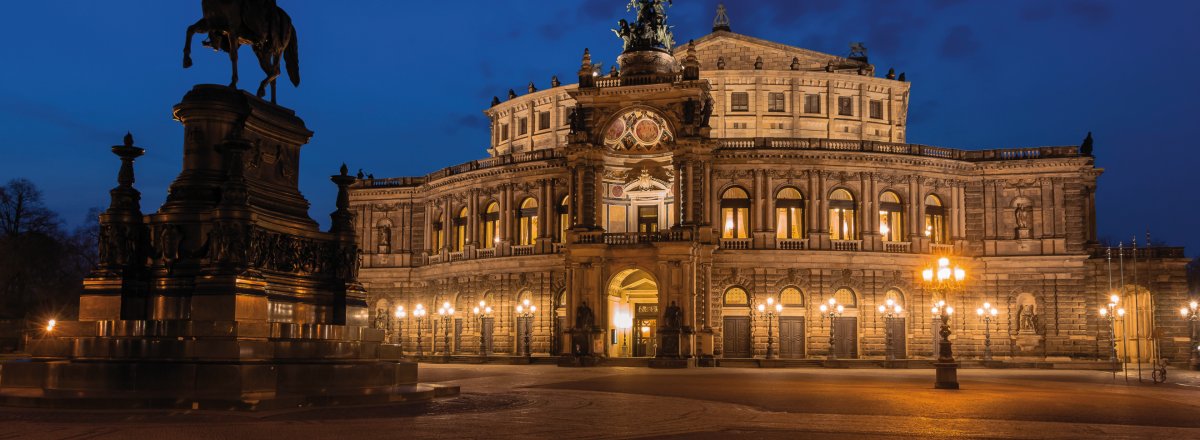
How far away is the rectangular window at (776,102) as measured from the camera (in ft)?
258

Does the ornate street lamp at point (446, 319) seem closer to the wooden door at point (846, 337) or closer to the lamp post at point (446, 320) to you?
the lamp post at point (446, 320)

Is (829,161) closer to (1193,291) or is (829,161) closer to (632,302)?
(632,302)

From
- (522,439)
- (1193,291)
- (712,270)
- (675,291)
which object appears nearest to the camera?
(522,439)

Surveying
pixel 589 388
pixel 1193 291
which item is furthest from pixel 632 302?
pixel 1193 291

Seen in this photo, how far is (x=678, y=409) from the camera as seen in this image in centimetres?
2255

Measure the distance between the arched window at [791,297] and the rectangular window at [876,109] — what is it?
20.8m

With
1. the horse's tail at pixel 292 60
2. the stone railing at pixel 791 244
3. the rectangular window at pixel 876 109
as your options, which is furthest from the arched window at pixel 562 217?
the horse's tail at pixel 292 60

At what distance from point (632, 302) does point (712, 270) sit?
5878 mm

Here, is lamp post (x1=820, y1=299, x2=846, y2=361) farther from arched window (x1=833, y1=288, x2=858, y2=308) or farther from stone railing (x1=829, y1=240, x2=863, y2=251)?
stone railing (x1=829, y1=240, x2=863, y2=251)

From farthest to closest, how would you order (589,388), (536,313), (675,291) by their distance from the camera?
1. (536,313)
2. (675,291)
3. (589,388)

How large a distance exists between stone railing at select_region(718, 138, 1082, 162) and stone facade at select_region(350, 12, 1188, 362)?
11 cm

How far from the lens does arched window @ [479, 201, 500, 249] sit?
73875 millimetres

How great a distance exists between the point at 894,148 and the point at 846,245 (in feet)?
22.4

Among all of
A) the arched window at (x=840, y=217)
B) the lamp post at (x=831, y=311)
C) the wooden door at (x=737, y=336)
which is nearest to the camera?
the wooden door at (x=737, y=336)
